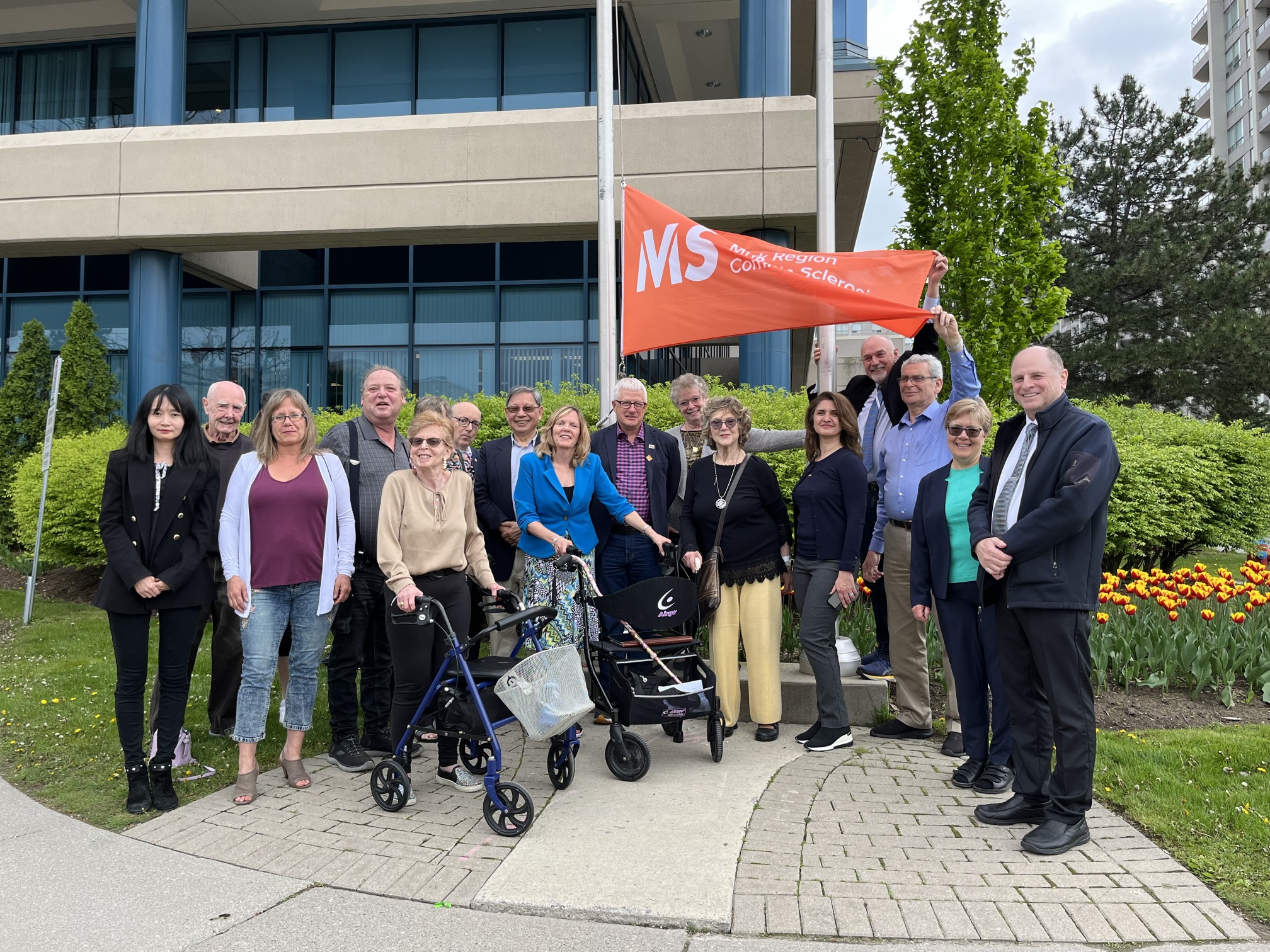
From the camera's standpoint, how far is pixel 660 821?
172 inches

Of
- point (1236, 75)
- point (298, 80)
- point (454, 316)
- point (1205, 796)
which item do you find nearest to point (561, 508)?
point (1205, 796)

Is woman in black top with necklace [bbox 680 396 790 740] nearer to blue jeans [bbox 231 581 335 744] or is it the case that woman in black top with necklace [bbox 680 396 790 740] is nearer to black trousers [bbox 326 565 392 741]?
black trousers [bbox 326 565 392 741]

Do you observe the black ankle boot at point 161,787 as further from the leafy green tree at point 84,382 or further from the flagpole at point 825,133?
the leafy green tree at point 84,382

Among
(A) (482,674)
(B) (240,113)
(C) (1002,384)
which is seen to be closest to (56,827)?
(A) (482,674)

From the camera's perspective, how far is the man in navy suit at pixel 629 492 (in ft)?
19.5

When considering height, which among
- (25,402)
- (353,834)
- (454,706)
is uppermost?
(25,402)

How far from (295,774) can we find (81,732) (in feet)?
6.90

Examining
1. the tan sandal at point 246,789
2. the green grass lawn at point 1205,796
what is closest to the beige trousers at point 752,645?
the green grass lawn at point 1205,796

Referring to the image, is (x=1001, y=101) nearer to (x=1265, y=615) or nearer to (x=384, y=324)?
(x=1265, y=615)

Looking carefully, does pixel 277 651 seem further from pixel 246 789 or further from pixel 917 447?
pixel 917 447

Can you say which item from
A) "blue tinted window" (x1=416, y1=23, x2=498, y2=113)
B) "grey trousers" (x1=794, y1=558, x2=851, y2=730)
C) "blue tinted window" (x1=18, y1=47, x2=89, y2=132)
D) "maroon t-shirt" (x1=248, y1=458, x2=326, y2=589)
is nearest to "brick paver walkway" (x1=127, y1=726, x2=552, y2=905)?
"maroon t-shirt" (x1=248, y1=458, x2=326, y2=589)

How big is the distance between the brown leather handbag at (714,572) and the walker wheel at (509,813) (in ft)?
5.95

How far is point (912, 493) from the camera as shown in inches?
224

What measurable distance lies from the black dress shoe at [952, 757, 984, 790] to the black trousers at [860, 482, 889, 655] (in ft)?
3.78
